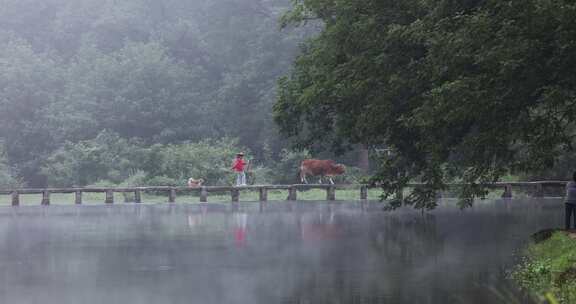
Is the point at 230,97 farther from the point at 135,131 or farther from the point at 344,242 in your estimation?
the point at 344,242

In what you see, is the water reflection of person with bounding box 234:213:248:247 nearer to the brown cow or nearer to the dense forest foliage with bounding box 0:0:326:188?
the brown cow

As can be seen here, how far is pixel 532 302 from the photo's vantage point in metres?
14.6

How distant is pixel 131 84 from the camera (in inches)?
2650

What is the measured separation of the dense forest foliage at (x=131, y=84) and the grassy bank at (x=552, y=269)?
40073 millimetres

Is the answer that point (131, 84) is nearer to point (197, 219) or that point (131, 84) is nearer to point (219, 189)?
point (219, 189)

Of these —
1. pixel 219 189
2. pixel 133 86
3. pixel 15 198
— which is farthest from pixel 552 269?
pixel 133 86

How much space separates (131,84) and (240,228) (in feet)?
128

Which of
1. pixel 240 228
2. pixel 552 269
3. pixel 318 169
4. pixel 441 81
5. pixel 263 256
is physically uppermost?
pixel 441 81

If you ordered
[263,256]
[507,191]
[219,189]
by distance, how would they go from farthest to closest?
[507,191], [219,189], [263,256]

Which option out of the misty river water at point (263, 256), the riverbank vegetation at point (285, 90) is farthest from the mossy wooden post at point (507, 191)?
the misty river water at point (263, 256)

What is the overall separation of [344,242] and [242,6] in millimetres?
50695

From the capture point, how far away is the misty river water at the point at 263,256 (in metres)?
16.2

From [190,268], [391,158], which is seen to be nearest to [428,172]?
[391,158]

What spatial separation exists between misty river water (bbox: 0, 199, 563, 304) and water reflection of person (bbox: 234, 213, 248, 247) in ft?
0.15
